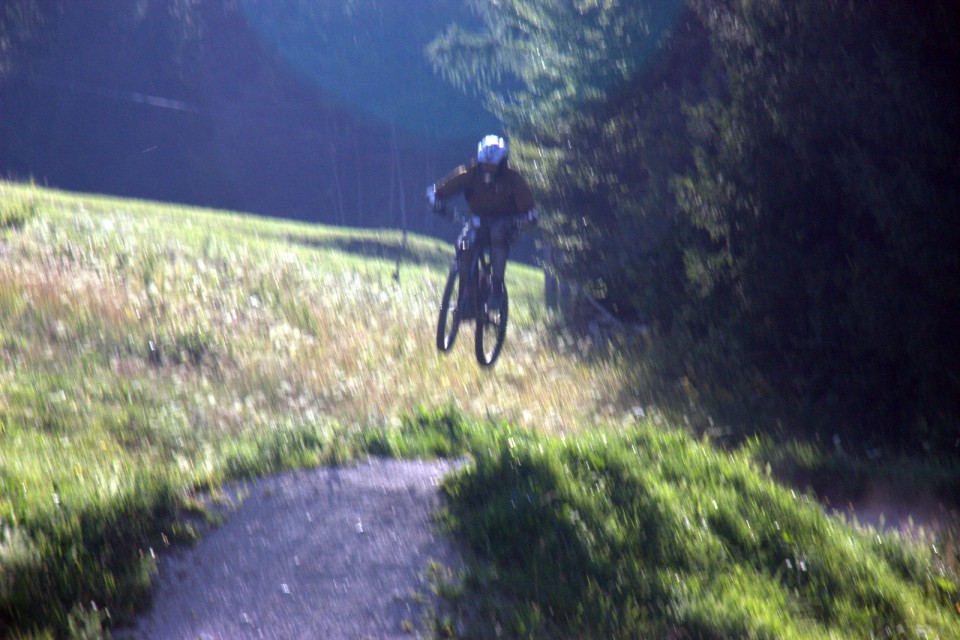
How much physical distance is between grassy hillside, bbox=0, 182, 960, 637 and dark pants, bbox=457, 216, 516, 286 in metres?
1.14

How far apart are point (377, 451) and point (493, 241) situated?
477 centimetres

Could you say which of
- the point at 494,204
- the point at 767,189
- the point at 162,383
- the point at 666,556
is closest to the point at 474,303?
the point at 494,204

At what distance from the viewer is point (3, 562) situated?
4.39 metres

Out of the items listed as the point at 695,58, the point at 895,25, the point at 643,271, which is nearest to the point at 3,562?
the point at 895,25

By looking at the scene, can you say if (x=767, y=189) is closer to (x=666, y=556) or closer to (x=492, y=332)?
(x=492, y=332)

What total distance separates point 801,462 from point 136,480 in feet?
17.8

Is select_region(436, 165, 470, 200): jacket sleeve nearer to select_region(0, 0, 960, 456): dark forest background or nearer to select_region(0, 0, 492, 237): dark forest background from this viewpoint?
select_region(0, 0, 960, 456): dark forest background

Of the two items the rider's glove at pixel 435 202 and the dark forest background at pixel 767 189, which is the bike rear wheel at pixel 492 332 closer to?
the rider's glove at pixel 435 202

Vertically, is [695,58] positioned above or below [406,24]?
below

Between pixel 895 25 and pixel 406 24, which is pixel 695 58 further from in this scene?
pixel 406 24

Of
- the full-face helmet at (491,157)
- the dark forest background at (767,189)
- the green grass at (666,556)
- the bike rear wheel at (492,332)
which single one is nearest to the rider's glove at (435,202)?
the full-face helmet at (491,157)

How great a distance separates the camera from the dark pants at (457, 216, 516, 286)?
11.1m

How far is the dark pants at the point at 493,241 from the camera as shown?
11.1m

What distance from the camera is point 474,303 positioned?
11.1m
